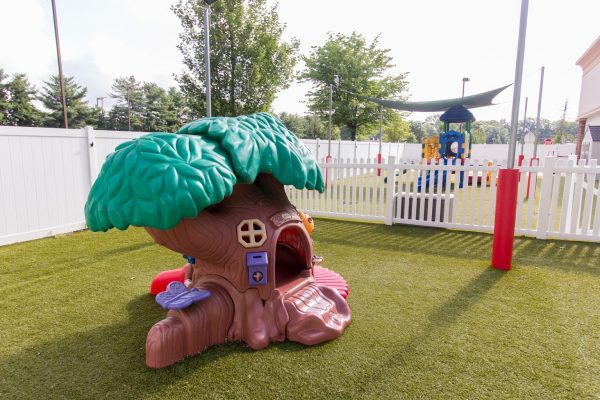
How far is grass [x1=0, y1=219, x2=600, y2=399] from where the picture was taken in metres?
2.48

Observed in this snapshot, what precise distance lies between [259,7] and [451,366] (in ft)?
57.7

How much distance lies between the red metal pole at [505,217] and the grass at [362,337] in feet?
0.70

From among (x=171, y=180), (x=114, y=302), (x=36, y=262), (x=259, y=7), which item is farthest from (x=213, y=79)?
(x=171, y=180)

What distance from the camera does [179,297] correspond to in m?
2.80

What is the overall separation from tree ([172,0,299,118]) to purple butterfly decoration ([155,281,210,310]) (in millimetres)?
14954

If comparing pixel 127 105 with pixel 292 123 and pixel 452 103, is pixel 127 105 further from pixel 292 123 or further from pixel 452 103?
pixel 452 103

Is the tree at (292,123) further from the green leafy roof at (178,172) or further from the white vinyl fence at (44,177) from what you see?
the green leafy roof at (178,172)

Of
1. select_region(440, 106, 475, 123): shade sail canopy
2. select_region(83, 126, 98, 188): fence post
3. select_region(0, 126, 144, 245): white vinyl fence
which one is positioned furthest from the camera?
select_region(440, 106, 475, 123): shade sail canopy

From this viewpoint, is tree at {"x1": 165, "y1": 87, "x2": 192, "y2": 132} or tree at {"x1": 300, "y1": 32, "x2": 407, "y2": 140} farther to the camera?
tree at {"x1": 165, "y1": 87, "x2": 192, "y2": 132}

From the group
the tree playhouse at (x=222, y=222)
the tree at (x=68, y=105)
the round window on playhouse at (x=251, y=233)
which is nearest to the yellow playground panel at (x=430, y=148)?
the tree playhouse at (x=222, y=222)

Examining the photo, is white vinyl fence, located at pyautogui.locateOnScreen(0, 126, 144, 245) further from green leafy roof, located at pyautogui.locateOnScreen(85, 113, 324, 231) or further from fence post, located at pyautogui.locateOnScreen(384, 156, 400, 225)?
fence post, located at pyautogui.locateOnScreen(384, 156, 400, 225)

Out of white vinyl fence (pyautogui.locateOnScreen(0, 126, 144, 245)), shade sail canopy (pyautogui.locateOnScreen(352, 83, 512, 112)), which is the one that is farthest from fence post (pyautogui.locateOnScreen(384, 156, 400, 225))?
shade sail canopy (pyautogui.locateOnScreen(352, 83, 512, 112))

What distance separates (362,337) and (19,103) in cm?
5019

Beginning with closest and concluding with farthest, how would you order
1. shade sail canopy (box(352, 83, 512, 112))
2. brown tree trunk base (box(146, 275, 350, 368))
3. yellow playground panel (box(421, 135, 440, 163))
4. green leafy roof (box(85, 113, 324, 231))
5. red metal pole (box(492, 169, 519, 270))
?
green leafy roof (box(85, 113, 324, 231)) → brown tree trunk base (box(146, 275, 350, 368)) → red metal pole (box(492, 169, 519, 270)) → shade sail canopy (box(352, 83, 512, 112)) → yellow playground panel (box(421, 135, 440, 163))
